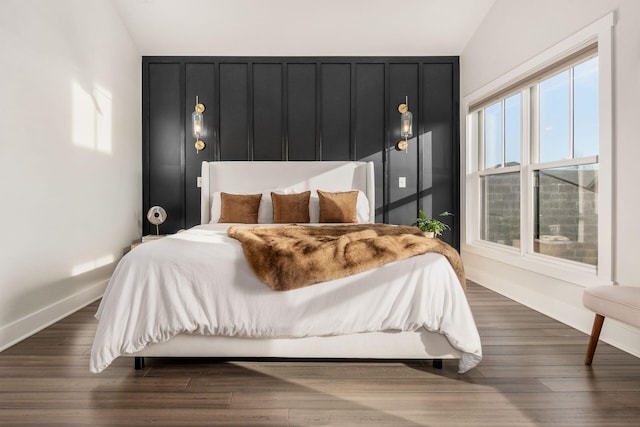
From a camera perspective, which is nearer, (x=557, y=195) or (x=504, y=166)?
(x=557, y=195)

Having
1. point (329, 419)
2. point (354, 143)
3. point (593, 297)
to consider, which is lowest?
point (329, 419)

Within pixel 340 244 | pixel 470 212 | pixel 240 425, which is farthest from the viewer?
pixel 470 212

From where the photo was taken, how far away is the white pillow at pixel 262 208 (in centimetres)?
419

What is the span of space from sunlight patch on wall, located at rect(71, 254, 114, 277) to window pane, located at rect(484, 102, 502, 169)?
398 centimetres

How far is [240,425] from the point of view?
1595 millimetres

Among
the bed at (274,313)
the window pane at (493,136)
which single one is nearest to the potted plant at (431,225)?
the window pane at (493,136)

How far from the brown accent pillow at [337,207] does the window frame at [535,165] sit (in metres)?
1.47

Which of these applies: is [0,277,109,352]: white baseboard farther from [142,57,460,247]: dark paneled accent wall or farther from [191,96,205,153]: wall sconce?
[191,96,205,153]: wall sconce

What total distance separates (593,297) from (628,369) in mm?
414

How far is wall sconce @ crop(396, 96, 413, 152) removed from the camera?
4.61 m

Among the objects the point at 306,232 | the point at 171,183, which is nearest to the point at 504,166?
the point at 306,232

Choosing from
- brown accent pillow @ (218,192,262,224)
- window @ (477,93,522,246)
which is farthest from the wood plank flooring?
brown accent pillow @ (218,192,262,224)

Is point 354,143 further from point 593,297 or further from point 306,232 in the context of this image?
point 593,297

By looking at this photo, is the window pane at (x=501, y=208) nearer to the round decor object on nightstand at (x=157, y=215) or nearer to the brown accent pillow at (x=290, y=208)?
the brown accent pillow at (x=290, y=208)
